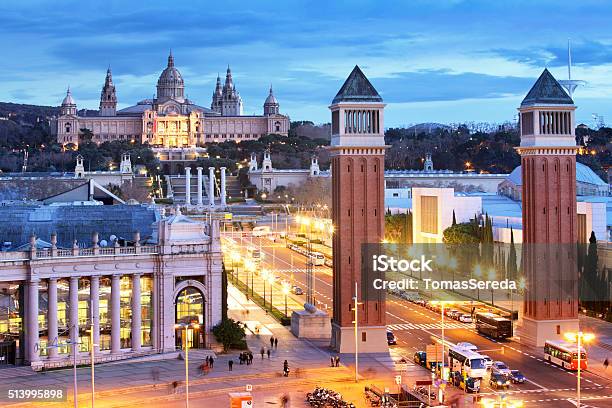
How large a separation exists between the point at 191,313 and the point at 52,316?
7871 mm

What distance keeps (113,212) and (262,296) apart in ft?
80.9

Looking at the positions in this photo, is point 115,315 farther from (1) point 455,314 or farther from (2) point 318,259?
(2) point 318,259

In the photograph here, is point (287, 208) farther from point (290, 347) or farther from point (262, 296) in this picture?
point (290, 347)

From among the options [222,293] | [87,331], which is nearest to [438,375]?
[222,293]

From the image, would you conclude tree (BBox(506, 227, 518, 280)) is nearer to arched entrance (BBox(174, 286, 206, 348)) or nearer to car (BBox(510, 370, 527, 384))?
car (BBox(510, 370, 527, 384))

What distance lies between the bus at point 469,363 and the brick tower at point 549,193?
11.1m

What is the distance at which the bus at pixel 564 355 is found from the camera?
5631cm

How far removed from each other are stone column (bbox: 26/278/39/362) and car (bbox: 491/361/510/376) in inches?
904

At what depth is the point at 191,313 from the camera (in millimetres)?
61812

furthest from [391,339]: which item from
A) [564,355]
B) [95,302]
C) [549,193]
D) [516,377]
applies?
[95,302]

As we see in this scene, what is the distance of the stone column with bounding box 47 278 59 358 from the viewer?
57.6m

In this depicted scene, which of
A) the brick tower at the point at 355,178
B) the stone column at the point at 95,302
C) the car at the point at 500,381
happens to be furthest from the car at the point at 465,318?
the stone column at the point at 95,302

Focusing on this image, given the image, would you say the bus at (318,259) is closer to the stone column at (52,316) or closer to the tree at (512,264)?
the tree at (512,264)

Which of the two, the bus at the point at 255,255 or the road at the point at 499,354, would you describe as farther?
the bus at the point at 255,255
